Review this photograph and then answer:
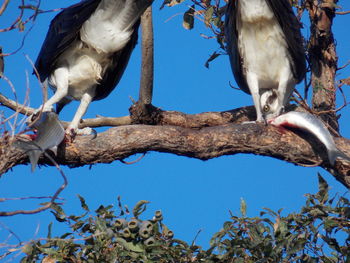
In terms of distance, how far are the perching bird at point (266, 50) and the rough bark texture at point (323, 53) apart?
20 cm

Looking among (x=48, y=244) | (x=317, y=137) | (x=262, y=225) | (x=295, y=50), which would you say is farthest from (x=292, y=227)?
(x=295, y=50)

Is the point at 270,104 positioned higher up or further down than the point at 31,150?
higher up

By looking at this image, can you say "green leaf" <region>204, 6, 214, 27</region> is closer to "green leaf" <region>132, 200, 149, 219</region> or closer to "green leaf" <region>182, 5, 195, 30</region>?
"green leaf" <region>182, 5, 195, 30</region>

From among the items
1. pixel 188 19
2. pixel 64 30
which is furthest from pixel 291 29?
pixel 64 30

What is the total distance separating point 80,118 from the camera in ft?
18.6

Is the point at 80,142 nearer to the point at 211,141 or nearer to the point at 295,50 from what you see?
the point at 211,141

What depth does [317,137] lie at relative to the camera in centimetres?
466

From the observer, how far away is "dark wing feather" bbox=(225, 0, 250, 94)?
5773 mm

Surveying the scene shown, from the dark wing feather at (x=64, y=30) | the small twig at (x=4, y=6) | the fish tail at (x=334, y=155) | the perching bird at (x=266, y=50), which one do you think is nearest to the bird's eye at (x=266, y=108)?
the perching bird at (x=266, y=50)

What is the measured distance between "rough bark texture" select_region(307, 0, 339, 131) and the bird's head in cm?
35

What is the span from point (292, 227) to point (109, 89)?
2.71 meters

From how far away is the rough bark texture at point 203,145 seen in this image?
182 inches

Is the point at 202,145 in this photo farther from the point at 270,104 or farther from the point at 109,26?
the point at 270,104

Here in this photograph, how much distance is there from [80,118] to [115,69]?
0.58m
